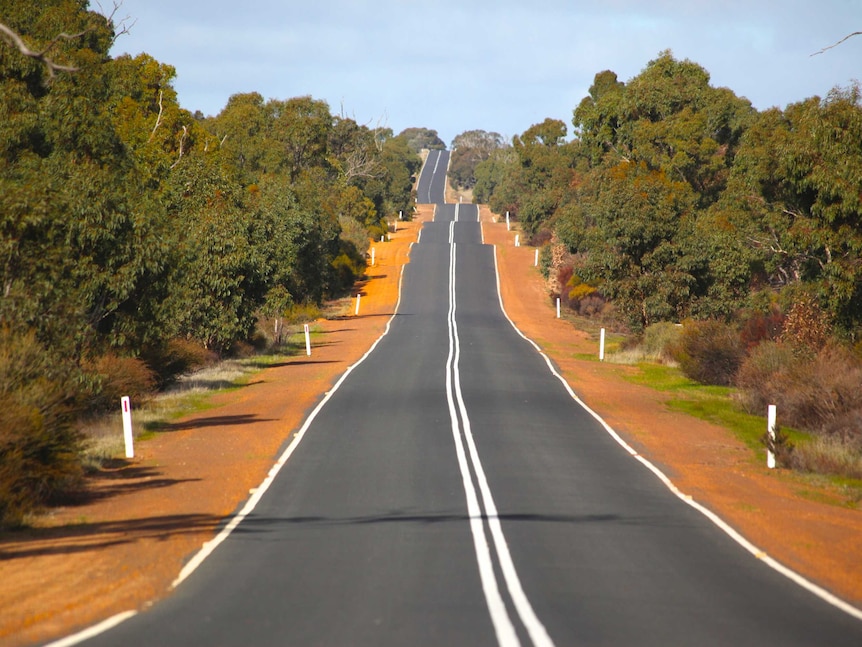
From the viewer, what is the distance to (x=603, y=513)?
13.6 metres

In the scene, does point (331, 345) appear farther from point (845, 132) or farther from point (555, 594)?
point (555, 594)

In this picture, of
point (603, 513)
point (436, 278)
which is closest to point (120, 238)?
point (603, 513)

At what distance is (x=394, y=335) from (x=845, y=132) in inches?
1059

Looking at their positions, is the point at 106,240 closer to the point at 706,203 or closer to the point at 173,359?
the point at 173,359

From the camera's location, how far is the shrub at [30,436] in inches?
523

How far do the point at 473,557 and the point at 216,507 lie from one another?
15.1 feet

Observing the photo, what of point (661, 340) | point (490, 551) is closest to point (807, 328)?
point (661, 340)

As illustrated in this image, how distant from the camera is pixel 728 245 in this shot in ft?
146

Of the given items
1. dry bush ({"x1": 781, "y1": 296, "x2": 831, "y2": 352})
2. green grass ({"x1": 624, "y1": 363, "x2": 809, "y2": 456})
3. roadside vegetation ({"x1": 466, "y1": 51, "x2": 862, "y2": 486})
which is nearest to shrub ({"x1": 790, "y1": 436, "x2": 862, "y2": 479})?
roadside vegetation ({"x1": 466, "y1": 51, "x2": 862, "y2": 486})

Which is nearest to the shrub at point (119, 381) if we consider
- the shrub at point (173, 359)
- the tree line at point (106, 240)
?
the tree line at point (106, 240)

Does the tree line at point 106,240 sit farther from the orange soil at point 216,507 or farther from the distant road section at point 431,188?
the distant road section at point 431,188

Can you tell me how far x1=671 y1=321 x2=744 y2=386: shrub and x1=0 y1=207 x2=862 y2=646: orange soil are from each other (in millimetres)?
2778

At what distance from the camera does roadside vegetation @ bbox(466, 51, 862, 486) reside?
24.2 meters

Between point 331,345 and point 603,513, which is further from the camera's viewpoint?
point 331,345
